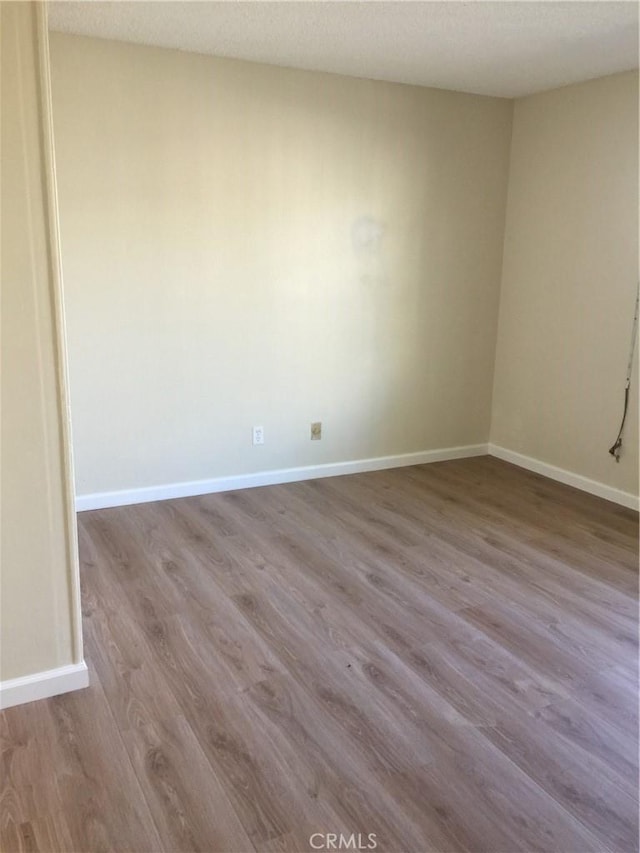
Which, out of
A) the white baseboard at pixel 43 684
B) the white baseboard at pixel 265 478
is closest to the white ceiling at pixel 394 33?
the white baseboard at pixel 265 478

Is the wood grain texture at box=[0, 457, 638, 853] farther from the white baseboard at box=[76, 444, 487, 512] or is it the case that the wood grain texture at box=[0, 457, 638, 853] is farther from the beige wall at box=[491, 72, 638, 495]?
the beige wall at box=[491, 72, 638, 495]

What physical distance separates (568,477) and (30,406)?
3.33 metres

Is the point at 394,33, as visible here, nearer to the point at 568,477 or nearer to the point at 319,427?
the point at 319,427

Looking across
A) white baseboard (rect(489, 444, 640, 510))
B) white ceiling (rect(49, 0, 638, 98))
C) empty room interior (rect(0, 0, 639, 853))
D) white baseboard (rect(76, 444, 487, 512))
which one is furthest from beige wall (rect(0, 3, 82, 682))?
white baseboard (rect(489, 444, 640, 510))

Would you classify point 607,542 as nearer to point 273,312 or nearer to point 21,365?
point 273,312

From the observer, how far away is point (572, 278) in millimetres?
4086

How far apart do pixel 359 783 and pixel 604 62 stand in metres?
3.47

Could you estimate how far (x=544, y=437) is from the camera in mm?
4398

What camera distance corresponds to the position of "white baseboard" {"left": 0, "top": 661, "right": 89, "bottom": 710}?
2055 mm

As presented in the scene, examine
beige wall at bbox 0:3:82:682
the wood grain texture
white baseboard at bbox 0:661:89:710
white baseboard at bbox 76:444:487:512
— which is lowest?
the wood grain texture

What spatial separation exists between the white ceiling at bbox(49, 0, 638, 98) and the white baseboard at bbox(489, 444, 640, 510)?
2265 millimetres

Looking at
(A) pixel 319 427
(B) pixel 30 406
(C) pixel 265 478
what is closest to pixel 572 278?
(A) pixel 319 427

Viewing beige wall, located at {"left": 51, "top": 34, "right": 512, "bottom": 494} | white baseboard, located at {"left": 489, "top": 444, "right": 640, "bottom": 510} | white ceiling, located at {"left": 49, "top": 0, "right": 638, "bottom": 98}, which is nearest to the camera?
white ceiling, located at {"left": 49, "top": 0, "right": 638, "bottom": 98}

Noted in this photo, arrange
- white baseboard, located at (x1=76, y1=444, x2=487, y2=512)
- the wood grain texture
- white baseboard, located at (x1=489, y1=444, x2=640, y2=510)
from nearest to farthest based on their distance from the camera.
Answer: the wood grain texture, white baseboard, located at (x1=76, y1=444, x2=487, y2=512), white baseboard, located at (x1=489, y1=444, x2=640, y2=510)
